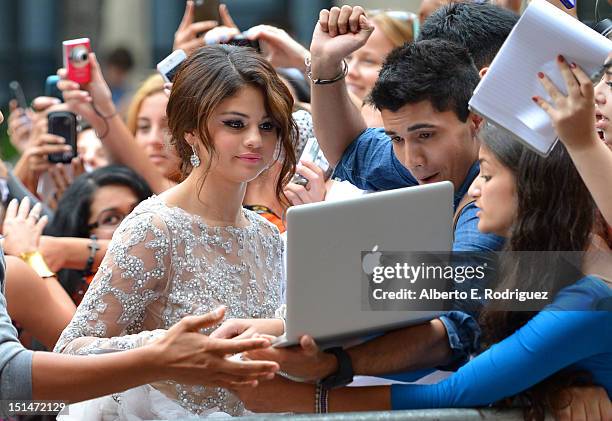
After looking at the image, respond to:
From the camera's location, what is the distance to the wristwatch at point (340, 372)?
2734 millimetres

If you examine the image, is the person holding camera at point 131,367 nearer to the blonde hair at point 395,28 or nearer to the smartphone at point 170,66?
the smartphone at point 170,66

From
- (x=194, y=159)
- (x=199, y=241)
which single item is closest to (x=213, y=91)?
(x=194, y=159)

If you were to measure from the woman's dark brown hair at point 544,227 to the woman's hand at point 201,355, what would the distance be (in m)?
0.61

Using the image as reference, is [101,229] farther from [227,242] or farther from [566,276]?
[566,276]

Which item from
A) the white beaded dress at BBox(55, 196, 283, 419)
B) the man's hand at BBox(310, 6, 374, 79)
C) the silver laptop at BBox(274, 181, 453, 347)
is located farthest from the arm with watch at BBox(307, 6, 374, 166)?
the silver laptop at BBox(274, 181, 453, 347)

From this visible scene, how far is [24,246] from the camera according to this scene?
446 centimetres

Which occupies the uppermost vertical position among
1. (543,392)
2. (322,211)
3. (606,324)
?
(322,211)

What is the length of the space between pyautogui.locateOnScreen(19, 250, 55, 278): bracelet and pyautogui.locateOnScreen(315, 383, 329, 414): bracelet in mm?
1875

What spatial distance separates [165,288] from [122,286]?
5.0 inches

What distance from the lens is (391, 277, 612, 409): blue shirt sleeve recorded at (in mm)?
2648

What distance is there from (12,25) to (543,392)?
344 inches

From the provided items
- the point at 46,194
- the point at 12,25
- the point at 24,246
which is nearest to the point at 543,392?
the point at 24,246

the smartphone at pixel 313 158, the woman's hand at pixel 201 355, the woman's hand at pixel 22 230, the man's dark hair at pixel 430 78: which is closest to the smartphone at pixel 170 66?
the smartphone at pixel 313 158

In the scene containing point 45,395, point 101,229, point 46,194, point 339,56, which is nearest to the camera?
point 45,395
